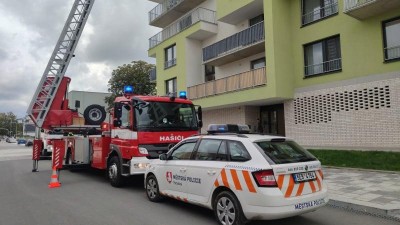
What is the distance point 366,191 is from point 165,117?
18.6 feet

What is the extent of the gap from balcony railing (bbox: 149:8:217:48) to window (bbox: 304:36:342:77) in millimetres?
9070

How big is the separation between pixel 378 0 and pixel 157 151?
422 inches

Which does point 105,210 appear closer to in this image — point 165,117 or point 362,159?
point 165,117

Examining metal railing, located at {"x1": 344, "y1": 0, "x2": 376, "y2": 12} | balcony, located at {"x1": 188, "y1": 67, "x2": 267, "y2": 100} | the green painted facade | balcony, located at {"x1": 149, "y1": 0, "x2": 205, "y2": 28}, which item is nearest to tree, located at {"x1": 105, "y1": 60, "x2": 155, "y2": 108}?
balcony, located at {"x1": 149, "y1": 0, "x2": 205, "y2": 28}

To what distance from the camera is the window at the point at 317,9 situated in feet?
55.2

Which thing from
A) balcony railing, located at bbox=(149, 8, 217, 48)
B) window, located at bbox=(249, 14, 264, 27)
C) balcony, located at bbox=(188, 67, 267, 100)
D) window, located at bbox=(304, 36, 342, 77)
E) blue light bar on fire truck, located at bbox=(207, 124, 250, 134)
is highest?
balcony railing, located at bbox=(149, 8, 217, 48)

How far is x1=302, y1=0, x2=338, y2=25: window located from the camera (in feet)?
55.2

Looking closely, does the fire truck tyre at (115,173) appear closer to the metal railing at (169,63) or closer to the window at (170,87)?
the window at (170,87)

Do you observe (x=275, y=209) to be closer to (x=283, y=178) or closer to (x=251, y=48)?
(x=283, y=178)

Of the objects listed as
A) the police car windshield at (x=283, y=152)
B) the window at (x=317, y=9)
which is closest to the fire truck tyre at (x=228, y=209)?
the police car windshield at (x=283, y=152)

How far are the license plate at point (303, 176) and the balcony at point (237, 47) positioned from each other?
1356 centimetres

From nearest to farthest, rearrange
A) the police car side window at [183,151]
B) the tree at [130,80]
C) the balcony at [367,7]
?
the police car side window at [183,151] < the balcony at [367,7] < the tree at [130,80]

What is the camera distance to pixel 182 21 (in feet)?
86.9

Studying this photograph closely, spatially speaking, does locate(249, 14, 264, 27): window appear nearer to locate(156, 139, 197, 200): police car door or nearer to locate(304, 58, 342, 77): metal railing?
locate(304, 58, 342, 77): metal railing
